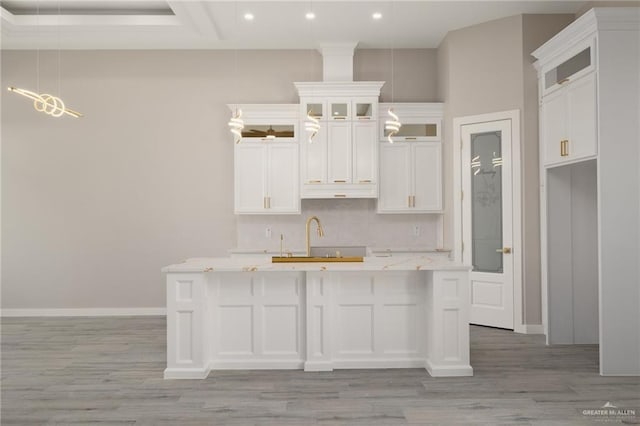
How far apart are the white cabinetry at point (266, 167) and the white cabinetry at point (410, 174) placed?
1185 millimetres

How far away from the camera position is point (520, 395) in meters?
3.41

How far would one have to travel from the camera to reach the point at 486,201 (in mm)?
5637

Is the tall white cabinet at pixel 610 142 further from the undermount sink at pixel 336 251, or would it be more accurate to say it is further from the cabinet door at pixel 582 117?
the undermount sink at pixel 336 251

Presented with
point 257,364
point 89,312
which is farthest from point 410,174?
point 89,312

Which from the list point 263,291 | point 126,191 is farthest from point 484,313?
point 126,191

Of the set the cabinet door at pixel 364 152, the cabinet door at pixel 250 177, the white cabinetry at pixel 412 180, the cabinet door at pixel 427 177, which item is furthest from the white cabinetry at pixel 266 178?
the cabinet door at pixel 427 177

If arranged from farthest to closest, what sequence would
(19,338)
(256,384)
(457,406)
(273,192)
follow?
(273,192)
(19,338)
(256,384)
(457,406)

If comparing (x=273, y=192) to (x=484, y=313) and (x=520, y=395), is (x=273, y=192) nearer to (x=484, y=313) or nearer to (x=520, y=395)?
(x=484, y=313)

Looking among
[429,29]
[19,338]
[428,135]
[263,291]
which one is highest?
[429,29]

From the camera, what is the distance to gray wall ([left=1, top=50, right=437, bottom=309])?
646cm

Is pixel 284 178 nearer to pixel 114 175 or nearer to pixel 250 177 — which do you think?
pixel 250 177

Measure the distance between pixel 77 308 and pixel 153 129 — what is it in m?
2.73

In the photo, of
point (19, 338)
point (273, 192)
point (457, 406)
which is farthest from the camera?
point (273, 192)

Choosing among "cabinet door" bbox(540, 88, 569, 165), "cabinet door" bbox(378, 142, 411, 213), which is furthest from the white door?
"cabinet door" bbox(378, 142, 411, 213)
